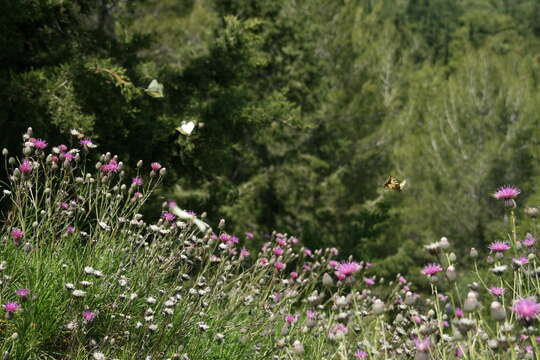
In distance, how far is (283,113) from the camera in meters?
6.90

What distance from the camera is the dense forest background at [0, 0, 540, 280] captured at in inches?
218

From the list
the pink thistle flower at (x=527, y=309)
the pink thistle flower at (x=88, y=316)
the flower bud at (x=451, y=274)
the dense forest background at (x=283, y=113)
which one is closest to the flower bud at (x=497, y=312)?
the pink thistle flower at (x=527, y=309)

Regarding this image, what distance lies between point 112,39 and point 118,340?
16.6ft

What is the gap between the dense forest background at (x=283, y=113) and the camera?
553 centimetres

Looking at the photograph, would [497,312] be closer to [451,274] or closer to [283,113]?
[451,274]

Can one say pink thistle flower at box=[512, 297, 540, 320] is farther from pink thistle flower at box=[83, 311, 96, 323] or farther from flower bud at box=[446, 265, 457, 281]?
pink thistle flower at box=[83, 311, 96, 323]

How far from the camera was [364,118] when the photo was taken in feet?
46.1

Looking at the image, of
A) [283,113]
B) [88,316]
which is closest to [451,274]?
[88,316]

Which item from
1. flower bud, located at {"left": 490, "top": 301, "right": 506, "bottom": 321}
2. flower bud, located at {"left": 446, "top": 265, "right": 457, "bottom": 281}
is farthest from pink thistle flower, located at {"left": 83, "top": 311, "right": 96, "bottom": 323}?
flower bud, located at {"left": 490, "top": 301, "right": 506, "bottom": 321}

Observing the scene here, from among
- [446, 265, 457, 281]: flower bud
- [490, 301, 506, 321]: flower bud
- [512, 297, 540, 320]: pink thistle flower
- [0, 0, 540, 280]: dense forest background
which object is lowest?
[0, 0, 540, 280]: dense forest background

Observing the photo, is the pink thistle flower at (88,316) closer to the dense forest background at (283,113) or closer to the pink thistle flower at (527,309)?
the pink thistle flower at (527,309)

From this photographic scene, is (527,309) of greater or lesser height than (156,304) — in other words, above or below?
above

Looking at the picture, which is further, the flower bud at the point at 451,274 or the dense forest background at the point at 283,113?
the dense forest background at the point at 283,113

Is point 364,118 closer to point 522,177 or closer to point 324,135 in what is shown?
point 324,135
